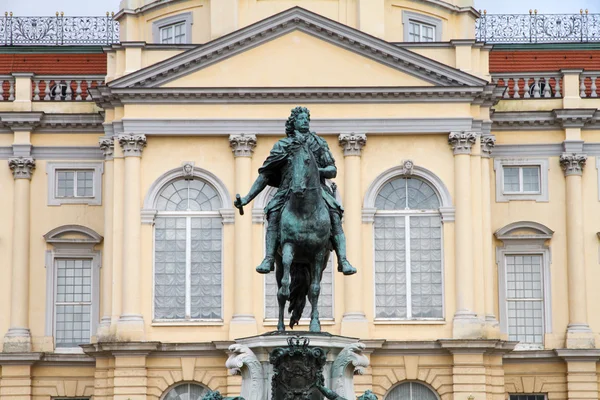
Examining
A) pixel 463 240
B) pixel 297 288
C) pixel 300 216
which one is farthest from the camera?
pixel 463 240

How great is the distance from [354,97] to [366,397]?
30006 mm

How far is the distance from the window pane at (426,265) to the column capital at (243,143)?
5.50 meters

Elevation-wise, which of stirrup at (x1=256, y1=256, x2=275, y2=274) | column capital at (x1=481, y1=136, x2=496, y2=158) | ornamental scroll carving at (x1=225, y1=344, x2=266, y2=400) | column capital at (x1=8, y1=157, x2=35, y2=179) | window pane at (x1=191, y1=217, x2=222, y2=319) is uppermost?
column capital at (x1=481, y1=136, x2=496, y2=158)

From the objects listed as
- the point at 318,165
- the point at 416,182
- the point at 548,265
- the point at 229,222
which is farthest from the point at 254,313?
the point at 318,165

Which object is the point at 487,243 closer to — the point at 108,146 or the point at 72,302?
the point at 108,146

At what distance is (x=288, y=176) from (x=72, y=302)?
1238 inches

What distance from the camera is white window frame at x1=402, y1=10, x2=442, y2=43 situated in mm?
56312

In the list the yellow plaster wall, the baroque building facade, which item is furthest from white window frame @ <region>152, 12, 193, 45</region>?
the yellow plaster wall

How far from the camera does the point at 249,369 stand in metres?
22.5

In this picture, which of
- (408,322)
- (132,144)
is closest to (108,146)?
(132,144)

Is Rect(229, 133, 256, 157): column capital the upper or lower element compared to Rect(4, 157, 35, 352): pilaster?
upper

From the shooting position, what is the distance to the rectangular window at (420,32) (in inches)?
2227

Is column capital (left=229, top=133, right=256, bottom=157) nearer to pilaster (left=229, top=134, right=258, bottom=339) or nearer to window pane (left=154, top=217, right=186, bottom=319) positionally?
pilaster (left=229, top=134, right=258, bottom=339)

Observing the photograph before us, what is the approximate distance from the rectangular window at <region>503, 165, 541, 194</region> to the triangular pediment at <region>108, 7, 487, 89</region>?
4.72 meters
